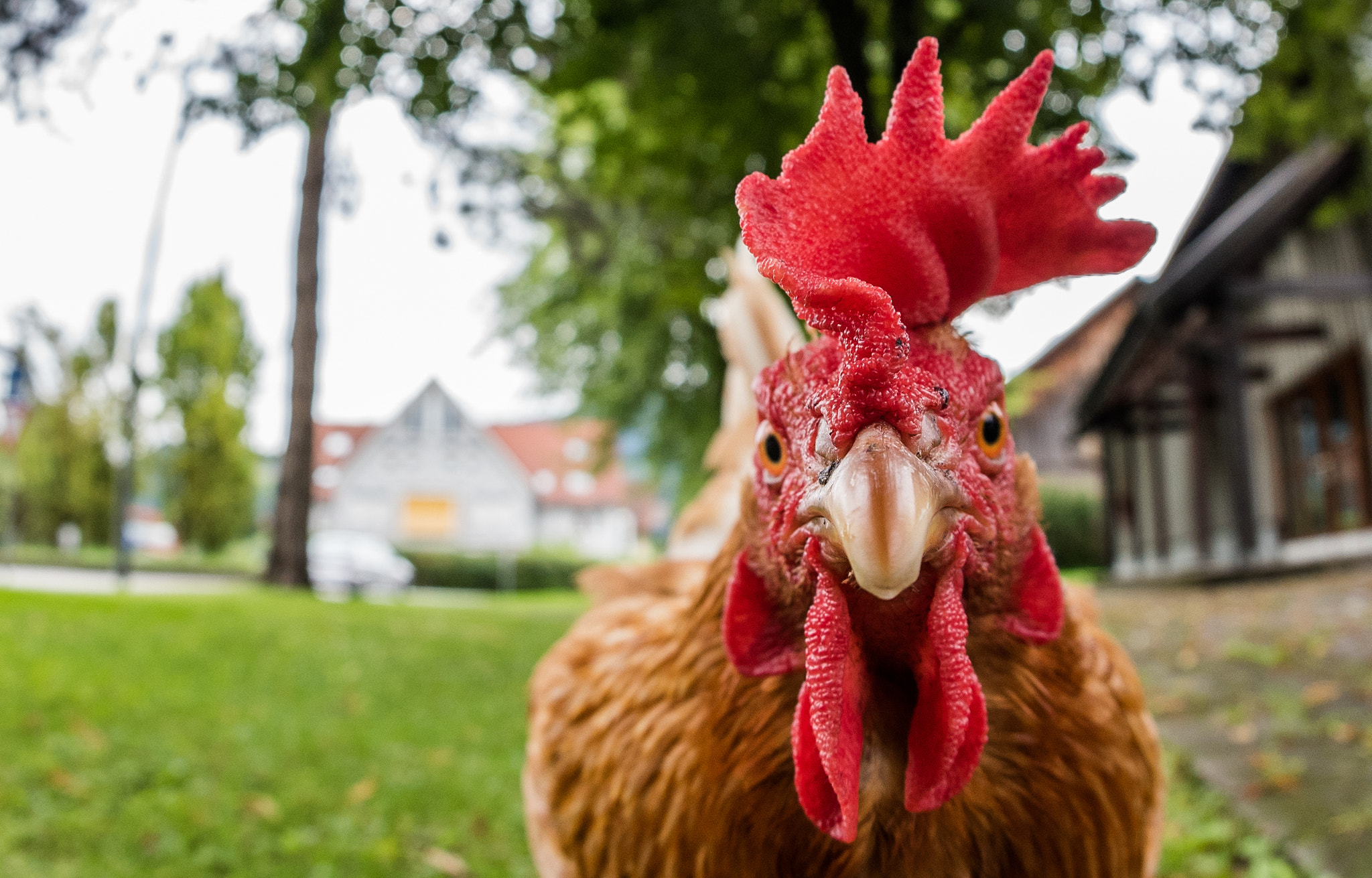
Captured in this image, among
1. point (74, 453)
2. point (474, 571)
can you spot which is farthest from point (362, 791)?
point (474, 571)

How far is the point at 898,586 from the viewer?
36.9 inches

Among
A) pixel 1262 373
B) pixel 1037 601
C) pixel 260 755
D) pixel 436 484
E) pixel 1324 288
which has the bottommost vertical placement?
pixel 260 755

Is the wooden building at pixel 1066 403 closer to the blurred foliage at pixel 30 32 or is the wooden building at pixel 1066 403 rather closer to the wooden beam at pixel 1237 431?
the wooden beam at pixel 1237 431

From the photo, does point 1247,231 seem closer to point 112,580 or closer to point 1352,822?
point 1352,822

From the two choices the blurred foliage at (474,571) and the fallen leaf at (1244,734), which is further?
the blurred foliage at (474,571)

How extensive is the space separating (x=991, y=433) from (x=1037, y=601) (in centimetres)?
28

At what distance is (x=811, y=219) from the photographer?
1.20 metres

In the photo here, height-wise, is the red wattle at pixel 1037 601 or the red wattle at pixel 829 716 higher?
the red wattle at pixel 1037 601

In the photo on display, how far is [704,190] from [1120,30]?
2.15m

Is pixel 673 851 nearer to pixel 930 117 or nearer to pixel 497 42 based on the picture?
pixel 930 117

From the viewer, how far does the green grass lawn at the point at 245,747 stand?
3.54 metres

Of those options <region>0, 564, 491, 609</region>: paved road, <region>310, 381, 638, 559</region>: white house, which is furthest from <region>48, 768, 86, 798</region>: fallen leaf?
<region>310, 381, 638, 559</region>: white house

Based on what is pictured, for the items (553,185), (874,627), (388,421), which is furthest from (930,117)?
(388,421)

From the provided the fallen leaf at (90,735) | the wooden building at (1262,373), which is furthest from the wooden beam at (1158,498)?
the fallen leaf at (90,735)
